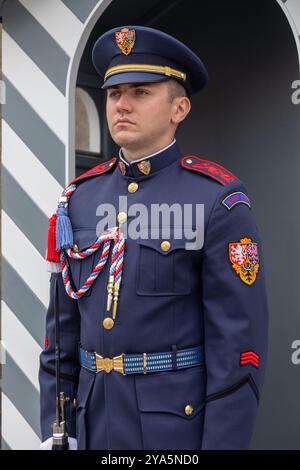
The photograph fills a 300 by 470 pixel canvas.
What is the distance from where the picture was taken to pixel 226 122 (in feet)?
8.87

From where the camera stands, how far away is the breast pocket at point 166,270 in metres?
1.61

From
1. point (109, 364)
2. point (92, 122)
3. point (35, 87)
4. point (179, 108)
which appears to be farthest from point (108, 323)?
point (92, 122)

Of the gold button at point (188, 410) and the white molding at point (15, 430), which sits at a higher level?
the gold button at point (188, 410)

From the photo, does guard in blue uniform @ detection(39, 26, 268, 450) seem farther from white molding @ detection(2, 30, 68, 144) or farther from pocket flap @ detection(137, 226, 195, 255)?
white molding @ detection(2, 30, 68, 144)

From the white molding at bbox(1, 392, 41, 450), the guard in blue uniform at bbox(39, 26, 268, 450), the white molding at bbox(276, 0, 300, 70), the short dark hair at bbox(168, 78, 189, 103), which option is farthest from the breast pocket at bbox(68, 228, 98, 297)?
the white molding at bbox(276, 0, 300, 70)

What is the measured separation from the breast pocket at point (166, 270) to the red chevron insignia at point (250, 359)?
22cm

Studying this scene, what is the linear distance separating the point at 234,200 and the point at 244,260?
17cm

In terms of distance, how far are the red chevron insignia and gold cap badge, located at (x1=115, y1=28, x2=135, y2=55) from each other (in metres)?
0.90

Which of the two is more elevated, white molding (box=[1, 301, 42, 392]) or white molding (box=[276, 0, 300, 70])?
white molding (box=[276, 0, 300, 70])

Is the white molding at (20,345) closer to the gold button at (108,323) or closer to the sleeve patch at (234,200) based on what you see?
the gold button at (108,323)

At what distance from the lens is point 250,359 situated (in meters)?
1.58

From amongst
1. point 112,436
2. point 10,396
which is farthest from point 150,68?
point 10,396

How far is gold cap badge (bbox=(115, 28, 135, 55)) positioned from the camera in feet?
5.60

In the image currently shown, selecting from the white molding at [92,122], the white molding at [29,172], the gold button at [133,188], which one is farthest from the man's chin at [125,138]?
the white molding at [92,122]
